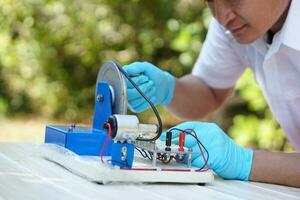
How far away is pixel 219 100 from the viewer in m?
2.28

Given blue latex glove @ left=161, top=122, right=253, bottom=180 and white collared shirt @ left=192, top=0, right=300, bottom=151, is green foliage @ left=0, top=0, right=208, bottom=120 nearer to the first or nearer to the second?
white collared shirt @ left=192, top=0, right=300, bottom=151

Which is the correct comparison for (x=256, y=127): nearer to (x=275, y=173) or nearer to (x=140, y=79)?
(x=140, y=79)

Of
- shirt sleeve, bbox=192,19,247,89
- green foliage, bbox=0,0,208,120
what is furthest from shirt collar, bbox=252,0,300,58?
green foliage, bbox=0,0,208,120

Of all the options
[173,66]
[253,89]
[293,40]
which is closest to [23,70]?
[173,66]

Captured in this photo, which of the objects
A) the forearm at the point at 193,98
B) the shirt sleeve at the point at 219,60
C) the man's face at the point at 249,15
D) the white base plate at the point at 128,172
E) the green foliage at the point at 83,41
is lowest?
the white base plate at the point at 128,172

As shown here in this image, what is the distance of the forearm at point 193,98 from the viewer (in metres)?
2.11

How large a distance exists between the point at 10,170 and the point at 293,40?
805 mm

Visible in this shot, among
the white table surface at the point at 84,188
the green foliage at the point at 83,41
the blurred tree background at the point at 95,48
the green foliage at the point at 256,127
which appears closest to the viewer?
the white table surface at the point at 84,188

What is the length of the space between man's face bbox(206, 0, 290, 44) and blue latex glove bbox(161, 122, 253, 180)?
400 mm

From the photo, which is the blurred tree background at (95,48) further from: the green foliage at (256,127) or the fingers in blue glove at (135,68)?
the fingers in blue glove at (135,68)

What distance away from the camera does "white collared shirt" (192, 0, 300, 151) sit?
5.40 ft

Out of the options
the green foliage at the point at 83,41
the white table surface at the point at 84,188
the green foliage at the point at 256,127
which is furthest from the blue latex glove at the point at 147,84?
the green foliage at the point at 83,41

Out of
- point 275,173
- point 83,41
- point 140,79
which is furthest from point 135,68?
point 83,41

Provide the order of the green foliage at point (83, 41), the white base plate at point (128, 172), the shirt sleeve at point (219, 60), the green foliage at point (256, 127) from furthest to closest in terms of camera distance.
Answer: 1. the green foliage at point (83, 41)
2. the green foliage at point (256, 127)
3. the shirt sleeve at point (219, 60)
4. the white base plate at point (128, 172)
